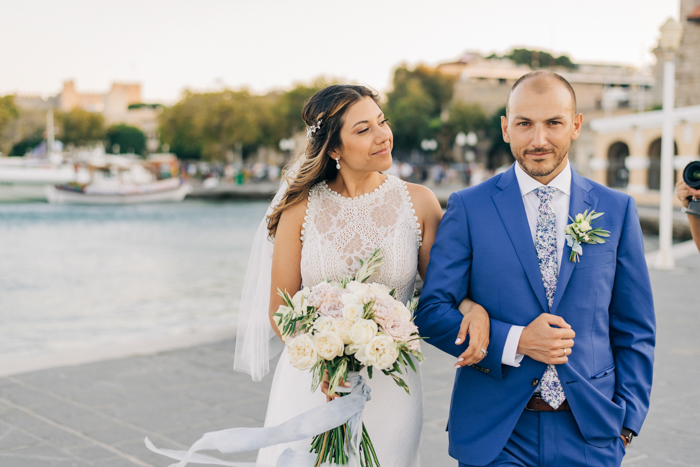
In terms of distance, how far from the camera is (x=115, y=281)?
46.0 feet

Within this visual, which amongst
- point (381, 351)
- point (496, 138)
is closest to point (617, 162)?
point (496, 138)

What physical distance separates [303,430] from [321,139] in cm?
112

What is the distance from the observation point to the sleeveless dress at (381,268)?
8.74 feet

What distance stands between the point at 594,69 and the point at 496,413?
99.7 m

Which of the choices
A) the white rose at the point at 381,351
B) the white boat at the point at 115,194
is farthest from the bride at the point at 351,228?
the white boat at the point at 115,194

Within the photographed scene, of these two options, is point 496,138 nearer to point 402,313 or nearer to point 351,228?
Result: point 351,228

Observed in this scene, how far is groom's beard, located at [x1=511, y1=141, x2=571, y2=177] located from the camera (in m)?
2.12

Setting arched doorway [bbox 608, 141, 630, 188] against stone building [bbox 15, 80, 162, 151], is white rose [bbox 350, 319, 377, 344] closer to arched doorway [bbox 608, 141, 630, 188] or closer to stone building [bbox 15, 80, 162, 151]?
arched doorway [bbox 608, 141, 630, 188]

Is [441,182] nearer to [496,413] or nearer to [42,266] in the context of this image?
[42,266]

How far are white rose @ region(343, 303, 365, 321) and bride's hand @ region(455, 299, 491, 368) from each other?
302 millimetres

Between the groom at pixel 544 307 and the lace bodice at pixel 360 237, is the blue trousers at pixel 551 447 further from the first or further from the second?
the lace bodice at pixel 360 237

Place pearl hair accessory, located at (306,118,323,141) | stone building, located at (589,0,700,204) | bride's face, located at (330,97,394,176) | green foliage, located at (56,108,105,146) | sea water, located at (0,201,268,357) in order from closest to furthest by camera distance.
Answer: bride's face, located at (330,97,394,176) < pearl hair accessory, located at (306,118,323,141) < sea water, located at (0,201,268,357) < stone building, located at (589,0,700,204) < green foliage, located at (56,108,105,146)

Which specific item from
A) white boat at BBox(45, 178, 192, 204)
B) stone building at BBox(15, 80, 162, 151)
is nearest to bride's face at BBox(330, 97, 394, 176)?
white boat at BBox(45, 178, 192, 204)

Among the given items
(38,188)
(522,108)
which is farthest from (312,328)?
(38,188)
